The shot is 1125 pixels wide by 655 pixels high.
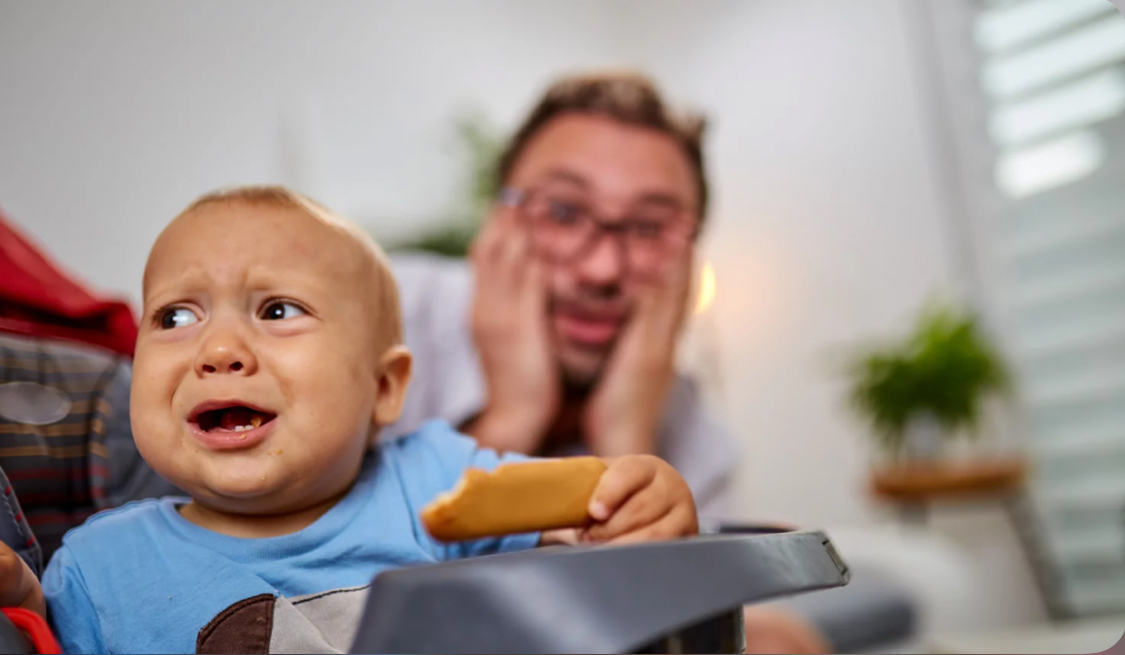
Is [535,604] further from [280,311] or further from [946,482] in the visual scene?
[946,482]

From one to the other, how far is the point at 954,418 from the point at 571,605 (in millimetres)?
2085

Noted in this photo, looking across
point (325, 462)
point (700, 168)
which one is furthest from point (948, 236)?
point (325, 462)

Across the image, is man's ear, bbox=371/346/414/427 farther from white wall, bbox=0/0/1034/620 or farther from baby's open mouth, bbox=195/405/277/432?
white wall, bbox=0/0/1034/620

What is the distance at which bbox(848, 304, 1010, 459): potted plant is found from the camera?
2.10 meters

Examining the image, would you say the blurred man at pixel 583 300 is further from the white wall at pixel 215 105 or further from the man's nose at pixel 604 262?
the white wall at pixel 215 105

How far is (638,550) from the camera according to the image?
253 mm

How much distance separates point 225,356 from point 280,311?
0.04m

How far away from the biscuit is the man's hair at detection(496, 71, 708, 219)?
910 millimetres

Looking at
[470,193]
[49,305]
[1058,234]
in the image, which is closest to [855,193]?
[1058,234]

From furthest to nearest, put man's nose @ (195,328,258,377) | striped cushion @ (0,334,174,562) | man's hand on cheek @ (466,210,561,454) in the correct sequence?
man's hand on cheek @ (466,210,561,454), striped cushion @ (0,334,174,562), man's nose @ (195,328,258,377)

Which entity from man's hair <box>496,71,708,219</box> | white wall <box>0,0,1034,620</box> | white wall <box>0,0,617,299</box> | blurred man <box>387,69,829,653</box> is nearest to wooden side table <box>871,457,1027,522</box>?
white wall <box>0,0,1034,620</box>

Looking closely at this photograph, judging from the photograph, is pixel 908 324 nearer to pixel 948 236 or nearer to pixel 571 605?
pixel 948 236

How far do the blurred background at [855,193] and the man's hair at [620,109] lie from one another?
310mm

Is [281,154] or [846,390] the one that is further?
[846,390]
